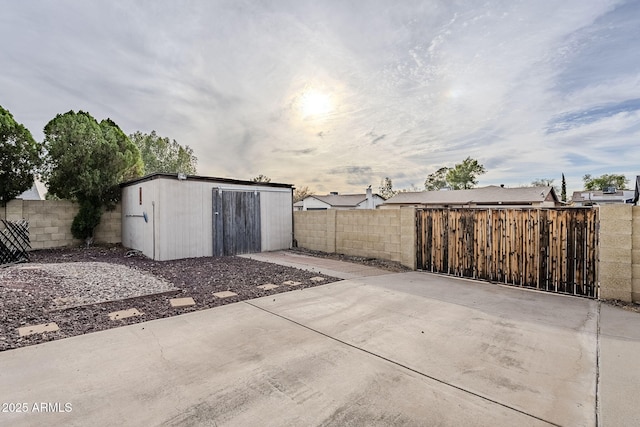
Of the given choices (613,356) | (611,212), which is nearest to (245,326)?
(613,356)

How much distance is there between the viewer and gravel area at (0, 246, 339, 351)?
3.57 meters

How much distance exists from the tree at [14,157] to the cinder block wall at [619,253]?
14607 millimetres

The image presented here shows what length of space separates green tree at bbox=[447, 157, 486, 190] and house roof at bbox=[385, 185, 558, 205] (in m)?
13.5

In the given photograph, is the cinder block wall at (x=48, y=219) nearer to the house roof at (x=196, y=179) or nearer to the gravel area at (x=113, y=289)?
the house roof at (x=196, y=179)

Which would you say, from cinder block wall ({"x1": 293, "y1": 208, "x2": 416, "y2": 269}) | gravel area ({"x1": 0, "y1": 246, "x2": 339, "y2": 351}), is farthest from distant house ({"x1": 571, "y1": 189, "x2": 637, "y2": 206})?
gravel area ({"x1": 0, "y1": 246, "x2": 339, "y2": 351})

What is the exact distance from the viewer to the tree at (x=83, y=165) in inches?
383

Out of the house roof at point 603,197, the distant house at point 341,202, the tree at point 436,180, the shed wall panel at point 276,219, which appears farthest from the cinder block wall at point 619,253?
the tree at point 436,180

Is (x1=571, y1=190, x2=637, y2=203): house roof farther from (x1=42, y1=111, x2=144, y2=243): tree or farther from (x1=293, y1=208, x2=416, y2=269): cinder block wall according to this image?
(x1=42, y1=111, x2=144, y2=243): tree

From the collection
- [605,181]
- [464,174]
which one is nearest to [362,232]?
[464,174]

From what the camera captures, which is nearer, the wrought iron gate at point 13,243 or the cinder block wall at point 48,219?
→ the wrought iron gate at point 13,243

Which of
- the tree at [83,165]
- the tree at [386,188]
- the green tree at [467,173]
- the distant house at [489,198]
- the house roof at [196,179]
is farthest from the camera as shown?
the tree at [386,188]

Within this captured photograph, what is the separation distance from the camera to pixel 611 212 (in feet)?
15.1

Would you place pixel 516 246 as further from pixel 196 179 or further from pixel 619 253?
pixel 196 179

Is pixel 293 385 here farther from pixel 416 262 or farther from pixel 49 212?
pixel 49 212
